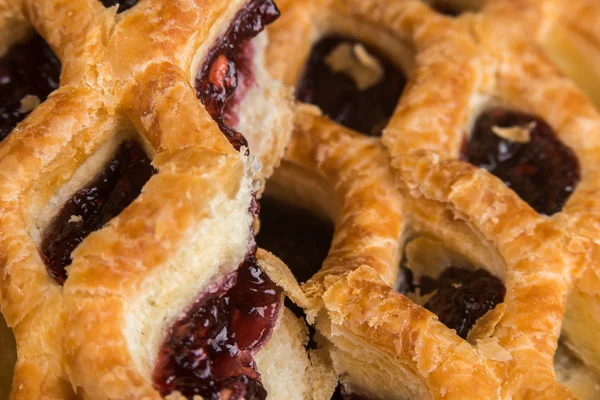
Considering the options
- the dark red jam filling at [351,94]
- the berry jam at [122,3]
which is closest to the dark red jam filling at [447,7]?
the dark red jam filling at [351,94]

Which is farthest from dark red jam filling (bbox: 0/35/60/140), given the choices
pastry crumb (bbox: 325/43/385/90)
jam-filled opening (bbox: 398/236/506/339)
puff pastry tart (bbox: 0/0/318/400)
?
jam-filled opening (bbox: 398/236/506/339)

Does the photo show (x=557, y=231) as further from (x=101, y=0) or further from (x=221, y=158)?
(x=101, y=0)

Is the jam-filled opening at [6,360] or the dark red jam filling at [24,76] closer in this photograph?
the jam-filled opening at [6,360]

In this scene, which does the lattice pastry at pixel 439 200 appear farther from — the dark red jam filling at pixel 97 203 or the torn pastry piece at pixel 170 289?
the dark red jam filling at pixel 97 203

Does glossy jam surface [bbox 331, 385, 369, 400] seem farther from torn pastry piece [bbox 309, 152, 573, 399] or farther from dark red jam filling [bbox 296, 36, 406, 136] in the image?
dark red jam filling [bbox 296, 36, 406, 136]

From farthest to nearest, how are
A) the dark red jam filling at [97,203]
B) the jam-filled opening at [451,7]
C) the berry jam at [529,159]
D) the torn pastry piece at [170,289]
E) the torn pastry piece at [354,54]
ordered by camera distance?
the jam-filled opening at [451,7] → the torn pastry piece at [354,54] → the berry jam at [529,159] → the dark red jam filling at [97,203] → the torn pastry piece at [170,289]

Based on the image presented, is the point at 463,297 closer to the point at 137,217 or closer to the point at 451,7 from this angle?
the point at 137,217

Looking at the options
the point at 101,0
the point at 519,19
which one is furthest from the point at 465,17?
the point at 101,0
